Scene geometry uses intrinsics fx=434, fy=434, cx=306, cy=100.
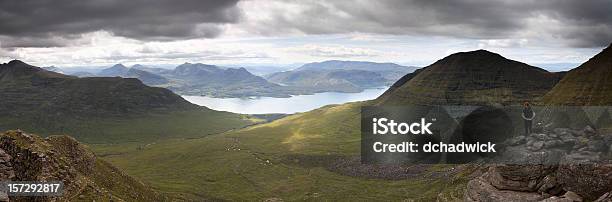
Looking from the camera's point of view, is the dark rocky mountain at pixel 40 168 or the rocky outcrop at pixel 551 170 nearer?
the rocky outcrop at pixel 551 170

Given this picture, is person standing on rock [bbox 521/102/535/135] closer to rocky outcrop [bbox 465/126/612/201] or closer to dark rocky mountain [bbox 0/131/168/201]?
rocky outcrop [bbox 465/126/612/201]

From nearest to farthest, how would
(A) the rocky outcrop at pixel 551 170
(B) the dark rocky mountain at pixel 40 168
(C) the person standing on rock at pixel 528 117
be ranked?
(A) the rocky outcrop at pixel 551 170, (C) the person standing on rock at pixel 528 117, (B) the dark rocky mountain at pixel 40 168

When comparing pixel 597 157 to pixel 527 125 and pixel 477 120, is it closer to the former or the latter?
pixel 527 125

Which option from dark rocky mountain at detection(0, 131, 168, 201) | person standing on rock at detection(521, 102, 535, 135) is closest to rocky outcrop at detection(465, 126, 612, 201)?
person standing on rock at detection(521, 102, 535, 135)

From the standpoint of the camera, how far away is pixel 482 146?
91.2 m

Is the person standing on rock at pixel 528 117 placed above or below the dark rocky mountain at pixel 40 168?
above

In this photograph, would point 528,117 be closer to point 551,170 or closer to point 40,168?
point 551,170

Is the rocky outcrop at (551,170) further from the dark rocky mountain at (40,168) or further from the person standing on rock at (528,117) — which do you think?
the dark rocky mountain at (40,168)

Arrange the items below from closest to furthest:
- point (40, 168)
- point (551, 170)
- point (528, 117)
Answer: point (551, 170), point (528, 117), point (40, 168)

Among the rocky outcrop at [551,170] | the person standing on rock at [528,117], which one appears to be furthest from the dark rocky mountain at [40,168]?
the person standing on rock at [528,117]

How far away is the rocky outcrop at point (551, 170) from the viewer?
58.0m

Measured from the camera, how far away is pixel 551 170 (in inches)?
2484

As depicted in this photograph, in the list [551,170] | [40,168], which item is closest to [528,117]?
[551,170]

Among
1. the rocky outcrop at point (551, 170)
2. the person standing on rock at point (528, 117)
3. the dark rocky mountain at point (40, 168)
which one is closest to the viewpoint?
the rocky outcrop at point (551, 170)
